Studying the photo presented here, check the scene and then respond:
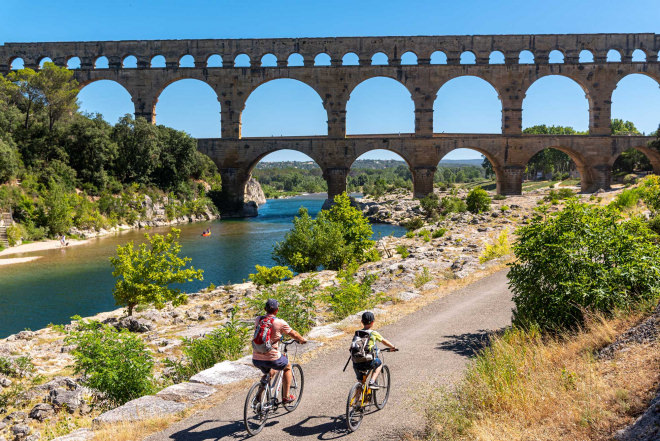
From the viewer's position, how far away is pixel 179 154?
120 ft

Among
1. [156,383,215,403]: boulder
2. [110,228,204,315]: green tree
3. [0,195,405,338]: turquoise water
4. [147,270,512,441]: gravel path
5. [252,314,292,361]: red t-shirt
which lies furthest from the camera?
[0,195,405,338]: turquoise water

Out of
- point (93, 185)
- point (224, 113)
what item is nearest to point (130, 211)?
point (93, 185)

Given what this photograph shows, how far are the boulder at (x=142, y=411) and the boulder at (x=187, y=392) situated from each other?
0.09 m

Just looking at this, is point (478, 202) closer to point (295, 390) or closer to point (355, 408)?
point (295, 390)

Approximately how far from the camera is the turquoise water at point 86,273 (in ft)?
43.3

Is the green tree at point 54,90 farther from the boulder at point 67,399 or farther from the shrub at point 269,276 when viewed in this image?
the boulder at point 67,399

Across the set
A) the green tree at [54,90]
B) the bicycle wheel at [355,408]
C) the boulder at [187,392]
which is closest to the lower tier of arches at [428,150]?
the green tree at [54,90]

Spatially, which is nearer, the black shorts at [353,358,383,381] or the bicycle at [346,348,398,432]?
the bicycle at [346,348,398,432]

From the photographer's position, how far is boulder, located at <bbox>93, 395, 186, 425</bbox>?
16.2ft

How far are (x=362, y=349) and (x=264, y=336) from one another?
84 centimetres

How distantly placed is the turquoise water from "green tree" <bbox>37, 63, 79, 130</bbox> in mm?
8059

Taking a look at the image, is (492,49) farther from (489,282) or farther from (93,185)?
(489,282)

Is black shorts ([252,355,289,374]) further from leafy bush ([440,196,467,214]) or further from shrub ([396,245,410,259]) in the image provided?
leafy bush ([440,196,467,214])

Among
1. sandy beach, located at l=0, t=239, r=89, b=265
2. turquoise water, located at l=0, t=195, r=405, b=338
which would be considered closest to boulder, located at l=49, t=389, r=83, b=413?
turquoise water, located at l=0, t=195, r=405, b=338
